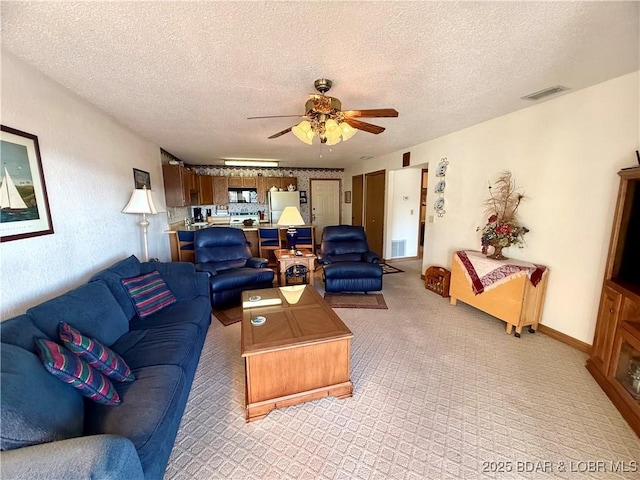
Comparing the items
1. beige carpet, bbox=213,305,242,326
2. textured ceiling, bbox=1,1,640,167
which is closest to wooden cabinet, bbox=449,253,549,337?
textured ceiling, bbox=1,1,640,167

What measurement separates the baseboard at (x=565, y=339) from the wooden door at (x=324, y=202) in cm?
548

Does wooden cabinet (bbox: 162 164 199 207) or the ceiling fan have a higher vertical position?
the ceiling fan

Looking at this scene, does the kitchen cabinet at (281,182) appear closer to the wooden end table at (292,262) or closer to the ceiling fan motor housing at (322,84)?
the wooden end table at (292,262)

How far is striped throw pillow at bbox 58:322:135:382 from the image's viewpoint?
51.2 inches

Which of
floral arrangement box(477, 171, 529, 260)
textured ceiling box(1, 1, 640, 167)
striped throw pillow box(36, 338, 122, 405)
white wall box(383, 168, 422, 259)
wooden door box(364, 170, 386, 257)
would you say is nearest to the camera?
striped throw pillow box(36, 338, 122, 405)

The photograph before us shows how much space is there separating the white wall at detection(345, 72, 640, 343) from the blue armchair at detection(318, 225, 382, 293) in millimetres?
1545

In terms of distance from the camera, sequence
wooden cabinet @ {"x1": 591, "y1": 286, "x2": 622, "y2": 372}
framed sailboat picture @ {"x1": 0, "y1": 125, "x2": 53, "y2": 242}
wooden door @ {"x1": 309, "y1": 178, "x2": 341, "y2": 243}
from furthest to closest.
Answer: wooden door @ {"x1": 309, "y1": 178, "x2": 341, "y2": 243} → wooden cabinet @ {"x1": 591, "y1": 286, "x2": 622, "y2": 372} → framed sailboat picture @ {"x1": 0, "y1": 125, "x2": 53, "y2": 242}

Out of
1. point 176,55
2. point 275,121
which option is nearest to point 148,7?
point 176,55

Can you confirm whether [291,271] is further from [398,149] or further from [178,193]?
[398,149]

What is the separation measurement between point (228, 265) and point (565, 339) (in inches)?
151

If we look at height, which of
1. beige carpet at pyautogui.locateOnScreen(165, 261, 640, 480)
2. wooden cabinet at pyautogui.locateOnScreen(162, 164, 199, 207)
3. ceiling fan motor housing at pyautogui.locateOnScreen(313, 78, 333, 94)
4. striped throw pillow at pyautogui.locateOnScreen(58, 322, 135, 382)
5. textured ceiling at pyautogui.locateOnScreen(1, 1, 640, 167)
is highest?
textured ceiling at pyautogui.locateOnScreen(1, 1, 640, 167)

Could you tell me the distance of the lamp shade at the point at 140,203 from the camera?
9.24 ft

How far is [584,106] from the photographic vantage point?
224 cm

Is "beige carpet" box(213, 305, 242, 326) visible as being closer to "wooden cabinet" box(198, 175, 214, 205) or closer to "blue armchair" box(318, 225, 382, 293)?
"blue armchair" box(318, 225, 382, 293)
